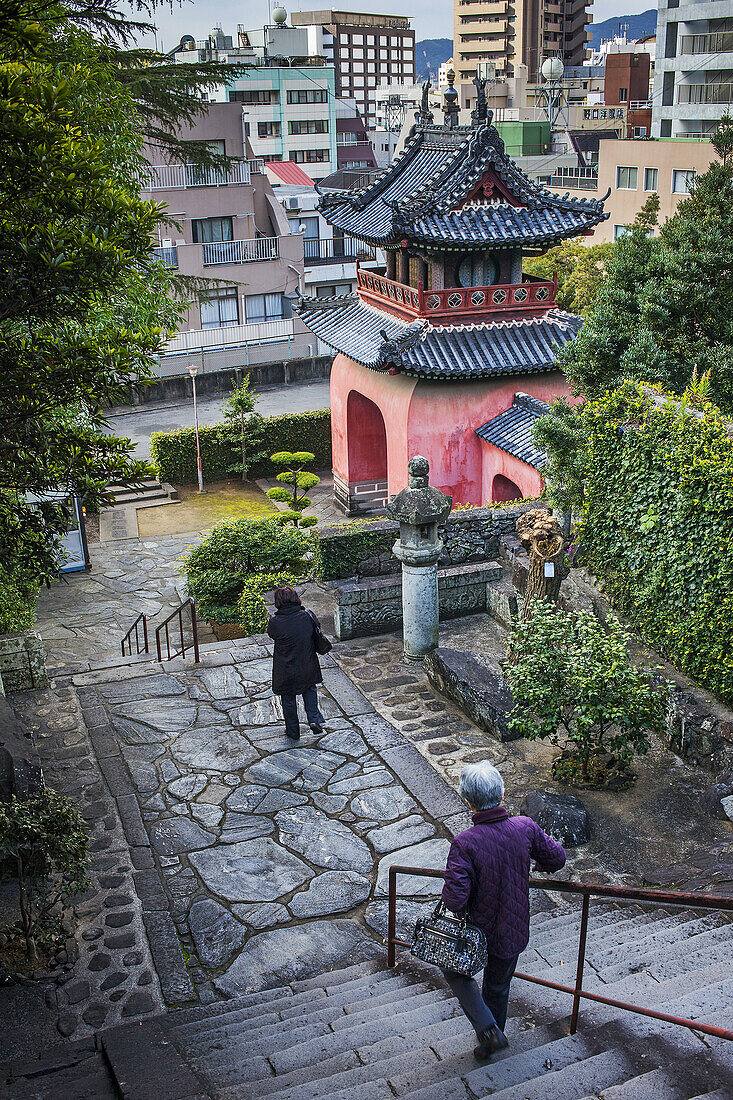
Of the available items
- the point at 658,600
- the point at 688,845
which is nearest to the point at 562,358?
the point at 658,600

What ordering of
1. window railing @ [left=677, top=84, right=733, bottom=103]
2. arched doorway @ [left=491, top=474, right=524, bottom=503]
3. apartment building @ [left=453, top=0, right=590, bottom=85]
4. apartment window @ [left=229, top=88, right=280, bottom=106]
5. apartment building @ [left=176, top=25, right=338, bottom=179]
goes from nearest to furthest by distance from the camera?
arched doorway @ [left=491, top=474, right=524, bottom=503], window railing @ [left=677, top=84, right=733, bottom=103], apartment building @ [left=176, top=25, right=338, bottom=179], apartment window @ [left=229, top=88, right=280, bottom=106], apartment building @ [left=453, top=0, right=590, bottom=85]

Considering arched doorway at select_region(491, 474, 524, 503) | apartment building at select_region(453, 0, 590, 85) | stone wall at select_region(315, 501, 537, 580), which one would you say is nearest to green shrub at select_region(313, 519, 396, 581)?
stone wall at select_region(315, 501, 537, 580)

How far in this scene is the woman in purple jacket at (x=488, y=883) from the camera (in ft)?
18.7

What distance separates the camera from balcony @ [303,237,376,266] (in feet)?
157

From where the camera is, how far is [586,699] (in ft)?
32.9

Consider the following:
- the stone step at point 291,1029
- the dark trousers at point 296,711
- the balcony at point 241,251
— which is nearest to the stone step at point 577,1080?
the stone step at point 291,1029

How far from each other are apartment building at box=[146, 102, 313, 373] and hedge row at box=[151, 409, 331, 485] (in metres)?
9.67

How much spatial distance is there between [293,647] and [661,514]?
15.3 ft

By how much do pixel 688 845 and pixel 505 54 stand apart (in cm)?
9612

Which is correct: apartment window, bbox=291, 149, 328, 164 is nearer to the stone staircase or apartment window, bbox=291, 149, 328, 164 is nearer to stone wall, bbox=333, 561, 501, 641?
stone wall, bbox=333, 561, 501, 641

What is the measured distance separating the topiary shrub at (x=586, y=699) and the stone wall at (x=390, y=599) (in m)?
3.97

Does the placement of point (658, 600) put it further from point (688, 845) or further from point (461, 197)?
point (461, 197)

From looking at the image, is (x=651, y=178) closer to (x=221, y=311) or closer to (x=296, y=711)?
(x=221, y=311)

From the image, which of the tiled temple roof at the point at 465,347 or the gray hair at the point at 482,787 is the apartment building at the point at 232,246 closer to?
the tiled temple roof at the point at 465,347
